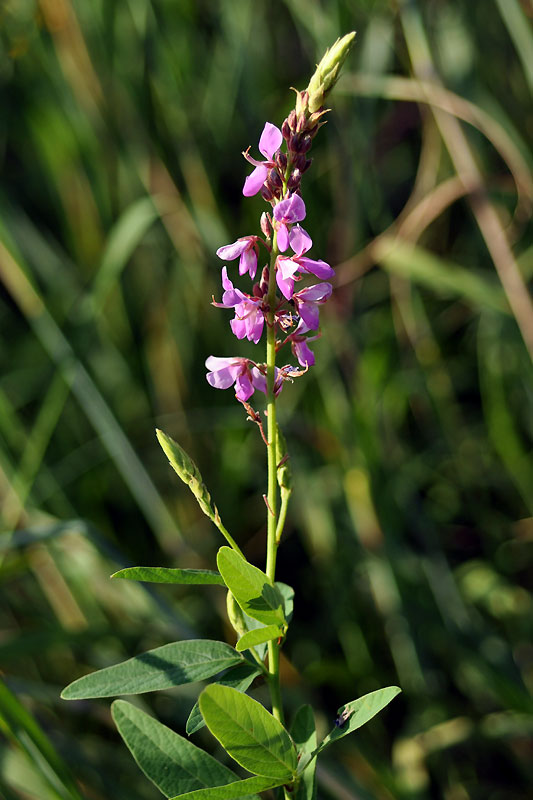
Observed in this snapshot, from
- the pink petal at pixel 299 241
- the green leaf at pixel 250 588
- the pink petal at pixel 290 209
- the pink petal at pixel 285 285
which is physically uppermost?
the pink petal at pixel 290 209

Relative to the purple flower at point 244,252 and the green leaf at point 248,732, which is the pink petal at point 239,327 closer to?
the purple flower at point 244,252

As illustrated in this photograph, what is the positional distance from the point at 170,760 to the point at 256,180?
0.37m

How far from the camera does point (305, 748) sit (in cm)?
51

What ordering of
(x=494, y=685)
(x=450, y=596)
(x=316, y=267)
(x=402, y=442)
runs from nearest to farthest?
(x=316, y=267), (x=494, y=685), (x=450, y=596), (x=402, y=442)

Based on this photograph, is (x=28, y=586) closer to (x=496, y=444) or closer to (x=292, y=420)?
(x=292, y=420)

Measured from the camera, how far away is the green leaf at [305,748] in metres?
0.48

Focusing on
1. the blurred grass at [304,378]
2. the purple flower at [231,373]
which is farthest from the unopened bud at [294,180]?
the blurred grass at [304,378]

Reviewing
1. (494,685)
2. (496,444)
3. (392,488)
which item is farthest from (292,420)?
(494,685)

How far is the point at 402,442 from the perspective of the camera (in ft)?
4.91

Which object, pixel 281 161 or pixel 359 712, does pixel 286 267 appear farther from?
pixel 359 712

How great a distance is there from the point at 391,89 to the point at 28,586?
1048 millimetres

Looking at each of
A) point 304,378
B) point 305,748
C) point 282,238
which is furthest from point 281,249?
point 304,378

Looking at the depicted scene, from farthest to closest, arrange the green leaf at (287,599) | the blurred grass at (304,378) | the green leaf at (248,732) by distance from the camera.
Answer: the blurred grass at (304,378)
the green leaf at (287,599)
the green leaf at (248,732)

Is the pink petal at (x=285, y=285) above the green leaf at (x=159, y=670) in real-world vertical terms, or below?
above
